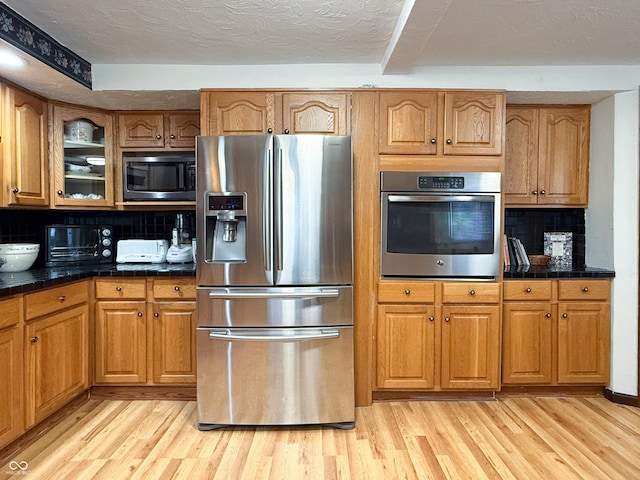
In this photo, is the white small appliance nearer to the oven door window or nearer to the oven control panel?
the oven door window

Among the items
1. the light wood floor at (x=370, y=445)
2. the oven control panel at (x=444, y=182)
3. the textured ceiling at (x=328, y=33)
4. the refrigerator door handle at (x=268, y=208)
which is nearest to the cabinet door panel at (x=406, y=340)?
the light wood floor at (x=370, y=445)

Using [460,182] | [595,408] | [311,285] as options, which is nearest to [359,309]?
[311,285]

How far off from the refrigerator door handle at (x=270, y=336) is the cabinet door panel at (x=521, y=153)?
174 centimetres

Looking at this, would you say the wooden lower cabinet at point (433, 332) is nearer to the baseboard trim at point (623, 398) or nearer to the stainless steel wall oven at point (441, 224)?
the stainless steel wall oven at point (441, 224)

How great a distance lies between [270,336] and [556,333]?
1944 mm

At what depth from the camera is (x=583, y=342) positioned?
309cm

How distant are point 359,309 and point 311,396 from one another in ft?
2.09

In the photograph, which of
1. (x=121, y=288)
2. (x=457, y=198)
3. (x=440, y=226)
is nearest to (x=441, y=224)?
(x=440, y=226)

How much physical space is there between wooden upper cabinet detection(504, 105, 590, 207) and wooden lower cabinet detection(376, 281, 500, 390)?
88 cm

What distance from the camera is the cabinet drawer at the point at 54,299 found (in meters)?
2.40

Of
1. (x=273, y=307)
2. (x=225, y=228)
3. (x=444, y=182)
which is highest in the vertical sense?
(x=444, y=182)

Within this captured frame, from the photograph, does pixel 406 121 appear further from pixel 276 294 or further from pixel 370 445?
pixel 370 445

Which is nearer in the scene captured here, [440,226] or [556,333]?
[440,226]
